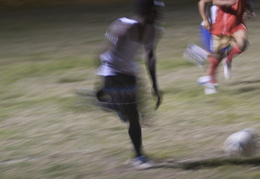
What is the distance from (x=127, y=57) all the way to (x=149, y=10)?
0.45 meters

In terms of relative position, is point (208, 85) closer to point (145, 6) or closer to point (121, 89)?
point (121, 89)

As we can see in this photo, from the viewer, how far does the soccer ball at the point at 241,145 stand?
580 cm

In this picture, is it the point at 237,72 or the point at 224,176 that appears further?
the point at 237,72

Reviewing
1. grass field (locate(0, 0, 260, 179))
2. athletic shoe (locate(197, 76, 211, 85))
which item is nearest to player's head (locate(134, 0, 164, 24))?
grass field (locate(0, 0, 260, 179))

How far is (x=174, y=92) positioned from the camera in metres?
8.70

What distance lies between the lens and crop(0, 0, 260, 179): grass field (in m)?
5.87

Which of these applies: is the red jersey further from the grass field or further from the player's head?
the player's head

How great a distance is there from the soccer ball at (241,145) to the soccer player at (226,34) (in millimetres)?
2564

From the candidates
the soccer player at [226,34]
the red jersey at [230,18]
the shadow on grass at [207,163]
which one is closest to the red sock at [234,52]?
the soccer player at [226,34]

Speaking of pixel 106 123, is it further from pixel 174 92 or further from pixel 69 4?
pixel 69 4

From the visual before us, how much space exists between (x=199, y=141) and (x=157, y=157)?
2.01 ft

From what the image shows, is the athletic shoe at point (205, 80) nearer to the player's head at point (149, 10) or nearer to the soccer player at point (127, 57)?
the soccer player at point (127, 57)

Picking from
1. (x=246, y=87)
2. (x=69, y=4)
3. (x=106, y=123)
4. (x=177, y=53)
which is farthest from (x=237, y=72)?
(x=69, y=4)

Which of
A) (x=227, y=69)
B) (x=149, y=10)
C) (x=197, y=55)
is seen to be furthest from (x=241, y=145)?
(x=197, y=55)
